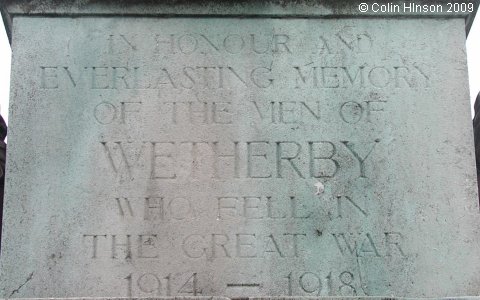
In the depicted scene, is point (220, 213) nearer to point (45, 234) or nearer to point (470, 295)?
point (45, 234)

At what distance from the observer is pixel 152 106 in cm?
755

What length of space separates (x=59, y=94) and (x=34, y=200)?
811 millimetres

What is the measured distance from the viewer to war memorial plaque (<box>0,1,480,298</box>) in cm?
725

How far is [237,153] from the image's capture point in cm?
748

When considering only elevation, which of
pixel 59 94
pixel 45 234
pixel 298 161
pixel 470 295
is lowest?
pixel 470 295

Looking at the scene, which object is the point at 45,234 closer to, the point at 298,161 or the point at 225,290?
the point at 225,290

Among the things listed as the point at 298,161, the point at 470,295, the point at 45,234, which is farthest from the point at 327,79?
the point at 45,234

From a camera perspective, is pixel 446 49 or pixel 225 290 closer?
pixel 225 290

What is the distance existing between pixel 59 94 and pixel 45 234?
3.43ft

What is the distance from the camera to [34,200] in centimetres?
736

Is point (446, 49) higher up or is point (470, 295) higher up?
point (446, 49)

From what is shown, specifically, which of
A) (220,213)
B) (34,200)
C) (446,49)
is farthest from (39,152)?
(446,49)

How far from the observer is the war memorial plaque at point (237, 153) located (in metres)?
7.25

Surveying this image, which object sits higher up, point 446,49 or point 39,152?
point 446,49
